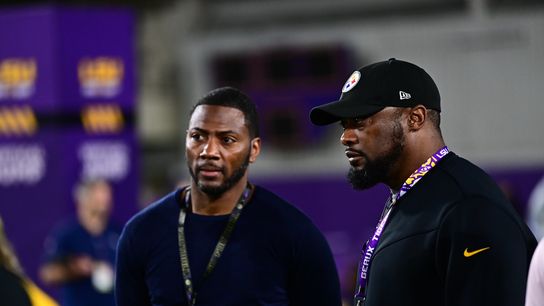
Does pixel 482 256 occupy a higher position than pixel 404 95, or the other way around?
pixel 404 95

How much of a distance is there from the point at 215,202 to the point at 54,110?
15.0 ft

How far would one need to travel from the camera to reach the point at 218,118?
3.29m

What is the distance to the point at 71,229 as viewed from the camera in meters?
7.03

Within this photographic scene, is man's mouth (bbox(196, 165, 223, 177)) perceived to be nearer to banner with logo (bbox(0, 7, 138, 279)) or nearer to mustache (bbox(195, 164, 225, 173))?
mustache (bbox(195, 164, 225, 173))

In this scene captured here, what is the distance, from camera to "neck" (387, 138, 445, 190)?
8.71 ft

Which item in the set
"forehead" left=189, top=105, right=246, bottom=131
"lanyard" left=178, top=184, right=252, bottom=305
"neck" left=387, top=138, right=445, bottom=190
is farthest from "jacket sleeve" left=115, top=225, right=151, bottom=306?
"neck" left=387, top=138, right=445, bottom=190

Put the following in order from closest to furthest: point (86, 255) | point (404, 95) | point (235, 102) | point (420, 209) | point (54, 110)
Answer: point (420, 209) < point (404, 95) < point (235, 102) < point (86, 255) < point (54, 110)

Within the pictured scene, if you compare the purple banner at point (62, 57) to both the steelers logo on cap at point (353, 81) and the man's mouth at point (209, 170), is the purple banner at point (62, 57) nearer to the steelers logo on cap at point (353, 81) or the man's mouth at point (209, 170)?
the man's mouth at point (209, 170)

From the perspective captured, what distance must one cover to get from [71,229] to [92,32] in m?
1.58

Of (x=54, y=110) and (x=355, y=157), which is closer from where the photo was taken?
(x=355, y=157)

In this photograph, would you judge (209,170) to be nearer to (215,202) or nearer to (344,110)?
(215,202)

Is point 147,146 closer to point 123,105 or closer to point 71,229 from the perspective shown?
point 123,105

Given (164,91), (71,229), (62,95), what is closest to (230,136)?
(71,229)

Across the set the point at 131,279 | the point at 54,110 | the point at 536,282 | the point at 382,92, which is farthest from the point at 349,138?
the point at 54,110
